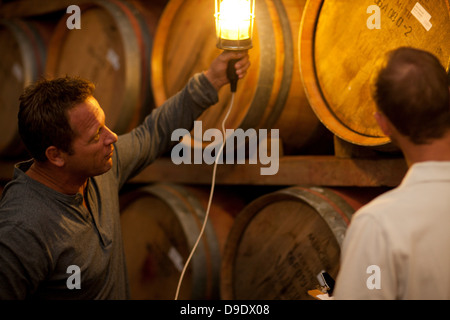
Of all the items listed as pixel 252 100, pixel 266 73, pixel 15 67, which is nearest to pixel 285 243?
pixel 252 100

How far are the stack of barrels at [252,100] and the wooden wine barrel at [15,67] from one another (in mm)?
20

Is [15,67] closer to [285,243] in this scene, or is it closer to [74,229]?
[74,229]

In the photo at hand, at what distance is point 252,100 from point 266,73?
0.46ft

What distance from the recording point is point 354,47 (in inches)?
80.5

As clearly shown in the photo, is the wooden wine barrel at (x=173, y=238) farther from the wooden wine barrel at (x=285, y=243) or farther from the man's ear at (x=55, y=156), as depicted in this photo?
the man's ear at (x=55, y=156)

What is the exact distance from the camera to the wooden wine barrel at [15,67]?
3.68m

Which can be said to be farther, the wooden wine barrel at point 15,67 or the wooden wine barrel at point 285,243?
the wooden wine barrel at point 15,67

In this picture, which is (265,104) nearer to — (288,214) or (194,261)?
(288,214)

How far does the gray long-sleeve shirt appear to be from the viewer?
1.80 m

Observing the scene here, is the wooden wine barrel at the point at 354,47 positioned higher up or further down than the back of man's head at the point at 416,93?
higher up
